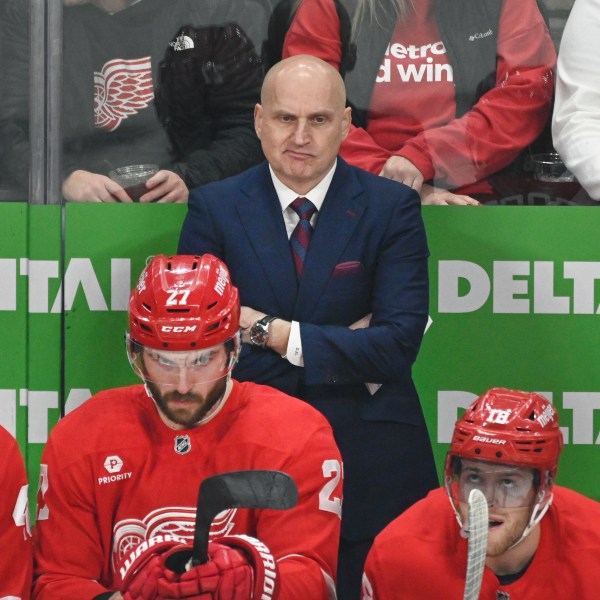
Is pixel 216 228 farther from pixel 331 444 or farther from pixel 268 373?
pixel 331 444

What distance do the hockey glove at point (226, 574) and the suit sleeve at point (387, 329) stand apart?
88cm

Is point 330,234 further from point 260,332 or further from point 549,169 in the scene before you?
point 549,169

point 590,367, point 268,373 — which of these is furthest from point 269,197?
point 590,367

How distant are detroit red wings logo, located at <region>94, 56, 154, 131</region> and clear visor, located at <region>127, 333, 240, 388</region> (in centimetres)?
108

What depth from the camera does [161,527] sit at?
10.1ft

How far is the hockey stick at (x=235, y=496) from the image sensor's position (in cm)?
261

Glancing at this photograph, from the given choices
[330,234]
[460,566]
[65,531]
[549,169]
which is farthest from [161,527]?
[549,169]

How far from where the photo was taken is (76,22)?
401 cm

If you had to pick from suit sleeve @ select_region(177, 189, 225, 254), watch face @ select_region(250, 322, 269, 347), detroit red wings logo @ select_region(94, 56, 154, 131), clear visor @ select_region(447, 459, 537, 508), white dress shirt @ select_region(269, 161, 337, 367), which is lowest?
clear visor @ select_region(447, 459, 537, 508)

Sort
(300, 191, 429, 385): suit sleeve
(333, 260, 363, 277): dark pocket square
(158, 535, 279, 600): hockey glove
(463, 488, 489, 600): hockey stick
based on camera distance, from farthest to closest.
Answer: (333, 260, 363, 277): dark pocket square
(300, 191, 429, 385): suit sleeve
(463, 488, 489, 600): hockey stick
(158, 535, 279, 600): hockey glove

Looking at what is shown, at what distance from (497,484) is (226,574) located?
74 centimetres

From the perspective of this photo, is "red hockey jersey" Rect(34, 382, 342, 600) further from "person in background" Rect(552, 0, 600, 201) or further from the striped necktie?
"person in background" Rect(552, 0, 600, 201)

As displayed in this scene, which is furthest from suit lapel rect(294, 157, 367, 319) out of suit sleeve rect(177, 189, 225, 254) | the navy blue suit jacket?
suit sleeve rect(177, 189, 225, 254)

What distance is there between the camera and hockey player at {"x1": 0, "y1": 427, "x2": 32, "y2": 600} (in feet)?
9.67
